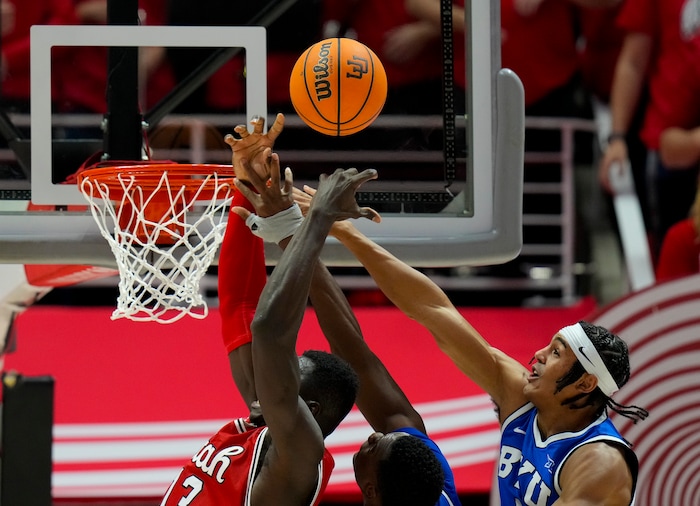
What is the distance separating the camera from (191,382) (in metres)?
5.38

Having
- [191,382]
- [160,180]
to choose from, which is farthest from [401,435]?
[191,382]

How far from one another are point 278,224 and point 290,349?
39cm

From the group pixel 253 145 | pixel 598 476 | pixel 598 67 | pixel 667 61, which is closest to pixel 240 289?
pixel 253 145

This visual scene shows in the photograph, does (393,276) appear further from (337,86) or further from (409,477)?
(409,477)

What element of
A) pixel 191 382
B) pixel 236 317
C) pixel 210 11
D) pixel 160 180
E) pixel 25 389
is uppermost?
pixel 210 11

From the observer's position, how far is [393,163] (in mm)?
3168

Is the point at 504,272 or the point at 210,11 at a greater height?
the point at 210,11

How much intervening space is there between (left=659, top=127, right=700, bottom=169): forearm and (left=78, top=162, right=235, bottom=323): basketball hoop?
3345mm

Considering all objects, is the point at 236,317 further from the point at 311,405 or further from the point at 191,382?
the point at 191,382

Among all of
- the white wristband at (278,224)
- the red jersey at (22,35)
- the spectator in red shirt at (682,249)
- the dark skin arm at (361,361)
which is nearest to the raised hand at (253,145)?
the white wristband at (278,224)

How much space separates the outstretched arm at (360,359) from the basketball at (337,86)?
0.42 m

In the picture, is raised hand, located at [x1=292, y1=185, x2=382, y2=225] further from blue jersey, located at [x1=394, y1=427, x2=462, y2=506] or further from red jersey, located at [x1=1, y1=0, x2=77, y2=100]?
red jersey, located at [x1=1, y1=0, x2=77, y2=100]

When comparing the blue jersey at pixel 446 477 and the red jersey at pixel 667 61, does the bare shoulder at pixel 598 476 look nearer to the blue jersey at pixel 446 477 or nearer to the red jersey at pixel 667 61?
the blue jersey at pixel 446 477

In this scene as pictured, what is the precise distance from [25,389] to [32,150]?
858 millimetres
